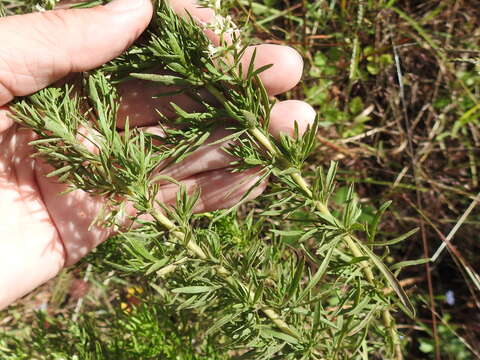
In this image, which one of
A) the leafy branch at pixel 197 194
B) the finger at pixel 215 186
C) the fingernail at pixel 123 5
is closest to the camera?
the leafy branch at pixel 197 194

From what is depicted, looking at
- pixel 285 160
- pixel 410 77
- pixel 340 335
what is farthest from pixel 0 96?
pixel 410 77

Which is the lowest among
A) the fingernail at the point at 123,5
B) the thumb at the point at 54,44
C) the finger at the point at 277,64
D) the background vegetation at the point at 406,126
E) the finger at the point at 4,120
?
the background vegetation at the point at 406,126

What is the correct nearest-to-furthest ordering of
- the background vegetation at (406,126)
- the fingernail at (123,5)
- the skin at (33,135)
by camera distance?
the fingernail at (123,5)
the skin at (33,135)
the background vegetation at (406,126)

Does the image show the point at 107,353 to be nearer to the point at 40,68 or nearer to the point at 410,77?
the point at 40,68

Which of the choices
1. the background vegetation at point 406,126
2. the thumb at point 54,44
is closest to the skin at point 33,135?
the thumb at point 54,44

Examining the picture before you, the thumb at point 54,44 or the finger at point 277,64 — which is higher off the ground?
the thumb at point 54,44

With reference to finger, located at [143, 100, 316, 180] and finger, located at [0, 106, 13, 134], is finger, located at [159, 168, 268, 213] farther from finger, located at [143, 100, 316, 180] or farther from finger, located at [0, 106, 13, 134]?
finger, located at [0, 106, 13, 134]

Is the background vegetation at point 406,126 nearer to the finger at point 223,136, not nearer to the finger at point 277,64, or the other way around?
→ the finger at point 223,136

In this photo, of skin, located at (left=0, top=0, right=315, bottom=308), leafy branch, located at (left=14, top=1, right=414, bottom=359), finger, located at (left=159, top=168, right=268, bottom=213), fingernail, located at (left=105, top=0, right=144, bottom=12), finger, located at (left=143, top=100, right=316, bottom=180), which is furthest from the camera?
finger, located at (left=159, top=168, right=268, bottom=213)

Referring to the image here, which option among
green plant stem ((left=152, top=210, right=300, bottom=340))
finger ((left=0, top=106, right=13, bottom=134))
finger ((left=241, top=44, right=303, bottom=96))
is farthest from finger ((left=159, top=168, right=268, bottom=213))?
finger ((left=0, top=106, right=13, bottom=134))

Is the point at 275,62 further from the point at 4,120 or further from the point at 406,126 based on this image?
the point at 406,126
